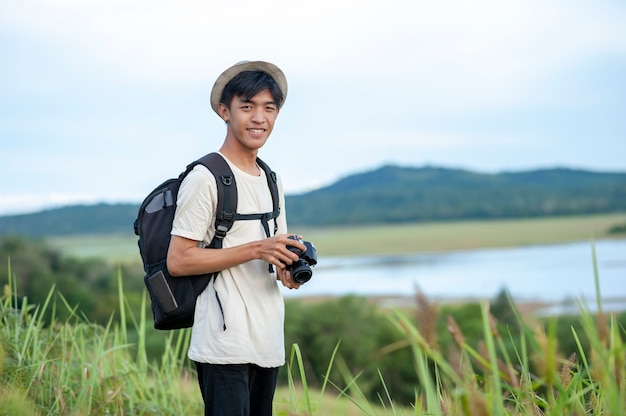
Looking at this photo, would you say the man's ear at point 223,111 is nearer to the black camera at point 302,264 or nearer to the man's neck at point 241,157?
the man's neck at point 241,157

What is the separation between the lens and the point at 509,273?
152 metres

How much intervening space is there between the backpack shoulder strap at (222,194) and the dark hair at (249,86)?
0.84ft

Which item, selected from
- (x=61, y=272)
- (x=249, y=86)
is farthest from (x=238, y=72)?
(x=61, y=272)

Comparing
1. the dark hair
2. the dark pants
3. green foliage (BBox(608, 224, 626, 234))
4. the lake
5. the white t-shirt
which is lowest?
the lake

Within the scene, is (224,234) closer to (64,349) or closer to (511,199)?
(64,349)

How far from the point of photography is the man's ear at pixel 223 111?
3061 millimetres

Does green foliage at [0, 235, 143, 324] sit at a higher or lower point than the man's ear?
lower

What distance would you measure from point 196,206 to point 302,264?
0.43 metres

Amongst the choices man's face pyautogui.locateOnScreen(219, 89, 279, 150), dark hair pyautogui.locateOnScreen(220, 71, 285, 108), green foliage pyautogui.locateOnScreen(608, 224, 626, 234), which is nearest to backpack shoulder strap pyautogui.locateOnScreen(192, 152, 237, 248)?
man's face pyautogui.locateOnScreen(219, 89, 279, 150)

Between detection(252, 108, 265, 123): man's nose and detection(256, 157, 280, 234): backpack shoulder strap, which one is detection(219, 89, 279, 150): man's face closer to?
detection(252, 108, 265, 123): man's nose

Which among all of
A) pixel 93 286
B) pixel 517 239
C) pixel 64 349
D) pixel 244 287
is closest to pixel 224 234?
pixel 244 287

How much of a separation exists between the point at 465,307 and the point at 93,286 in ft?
104

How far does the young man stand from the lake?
113655mm

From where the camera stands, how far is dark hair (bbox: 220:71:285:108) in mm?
2967
